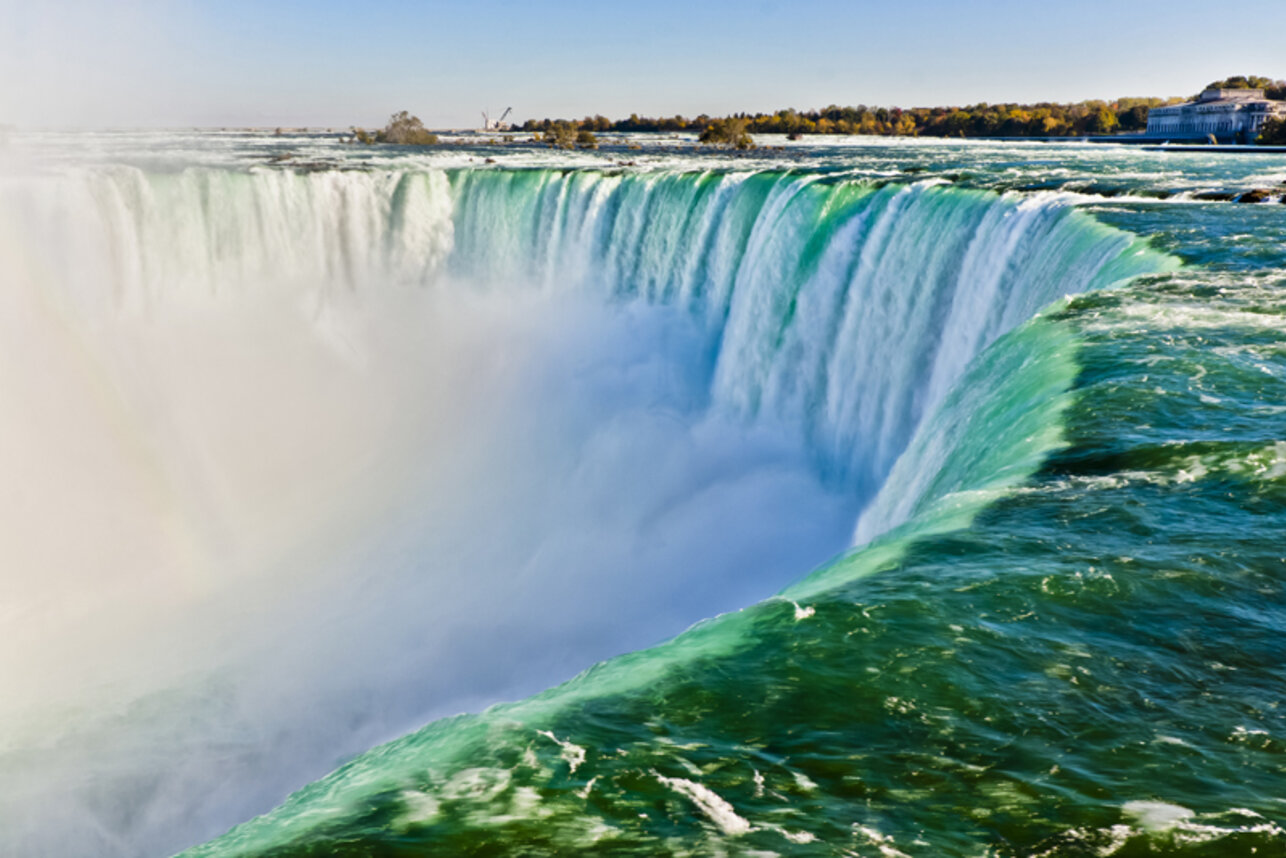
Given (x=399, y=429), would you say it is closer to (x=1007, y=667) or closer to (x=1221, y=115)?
(x=1007, y=667)

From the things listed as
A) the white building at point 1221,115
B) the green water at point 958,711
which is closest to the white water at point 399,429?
the green water at point 958,711

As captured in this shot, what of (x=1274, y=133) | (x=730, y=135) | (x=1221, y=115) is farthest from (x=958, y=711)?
(x=1221, y=115)

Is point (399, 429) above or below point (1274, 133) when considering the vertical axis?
below

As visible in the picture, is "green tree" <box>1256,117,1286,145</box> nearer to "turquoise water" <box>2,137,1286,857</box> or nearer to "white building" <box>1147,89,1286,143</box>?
"white building" <box>1147,89,1286,143</box>

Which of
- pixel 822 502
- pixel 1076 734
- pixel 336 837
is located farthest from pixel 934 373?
pixel 336 837

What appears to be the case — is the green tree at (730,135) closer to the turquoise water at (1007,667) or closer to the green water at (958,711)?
the turquoise water at (1007,667)

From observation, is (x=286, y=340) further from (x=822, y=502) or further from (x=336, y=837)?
(x=336, y=837)
